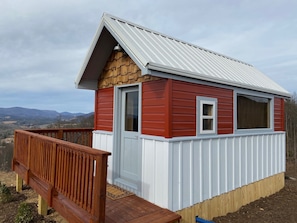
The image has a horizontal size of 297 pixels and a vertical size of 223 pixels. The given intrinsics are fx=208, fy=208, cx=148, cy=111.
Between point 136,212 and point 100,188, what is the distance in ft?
3.93

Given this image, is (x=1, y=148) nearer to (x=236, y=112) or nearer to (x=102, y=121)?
(x=102, y=121)

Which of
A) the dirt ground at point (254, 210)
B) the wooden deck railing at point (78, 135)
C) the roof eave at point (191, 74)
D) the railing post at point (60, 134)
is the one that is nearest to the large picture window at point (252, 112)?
the roof eave at point (191, 74)

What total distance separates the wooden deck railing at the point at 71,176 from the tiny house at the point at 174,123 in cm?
141

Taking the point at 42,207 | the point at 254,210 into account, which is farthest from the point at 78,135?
the point at 254,210

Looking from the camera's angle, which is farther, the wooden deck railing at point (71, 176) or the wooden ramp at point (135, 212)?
the wooden ramp at point (135, 212)

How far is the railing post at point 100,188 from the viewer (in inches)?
100

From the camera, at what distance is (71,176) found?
3.22 m

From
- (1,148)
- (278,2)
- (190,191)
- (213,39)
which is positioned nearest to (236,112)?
(190,191)

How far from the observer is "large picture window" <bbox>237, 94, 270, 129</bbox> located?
5.45 m

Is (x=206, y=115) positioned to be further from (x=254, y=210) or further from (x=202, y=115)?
(x=254, y=210)

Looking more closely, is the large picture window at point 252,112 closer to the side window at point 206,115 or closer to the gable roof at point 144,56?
the gable roof at point 144,56

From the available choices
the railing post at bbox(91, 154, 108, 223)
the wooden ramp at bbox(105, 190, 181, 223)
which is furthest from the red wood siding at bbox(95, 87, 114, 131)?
the railing post at bbox(91, 154, 108, 223)

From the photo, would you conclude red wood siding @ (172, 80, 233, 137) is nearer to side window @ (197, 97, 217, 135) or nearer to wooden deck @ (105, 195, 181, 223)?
side window @ (197, 97, 217, 135)

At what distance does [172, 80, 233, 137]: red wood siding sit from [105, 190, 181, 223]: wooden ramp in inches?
52.2
